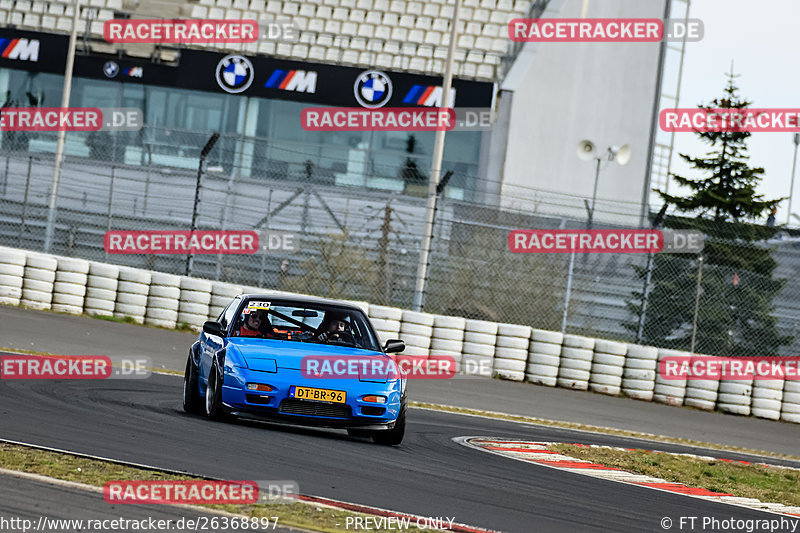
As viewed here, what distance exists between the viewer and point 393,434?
9.72m

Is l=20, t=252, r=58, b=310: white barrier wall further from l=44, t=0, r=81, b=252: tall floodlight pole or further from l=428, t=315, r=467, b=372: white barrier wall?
l=428, t=315, r=467, b=372: white barrier wall

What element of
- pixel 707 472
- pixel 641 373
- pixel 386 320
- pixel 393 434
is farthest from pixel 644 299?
pixel 393 434

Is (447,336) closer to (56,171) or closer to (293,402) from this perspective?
(56,171)

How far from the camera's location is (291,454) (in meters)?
8.17

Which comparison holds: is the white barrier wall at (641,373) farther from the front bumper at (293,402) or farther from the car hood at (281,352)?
the front bumper at (293,402)

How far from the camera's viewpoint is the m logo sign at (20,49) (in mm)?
29844

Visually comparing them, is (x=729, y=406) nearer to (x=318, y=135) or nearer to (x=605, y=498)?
(x=605, y=498)

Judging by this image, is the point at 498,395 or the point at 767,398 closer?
the point at 498,395

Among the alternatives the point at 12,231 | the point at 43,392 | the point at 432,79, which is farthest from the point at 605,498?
the point at 432,79

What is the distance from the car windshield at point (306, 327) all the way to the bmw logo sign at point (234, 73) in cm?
1929

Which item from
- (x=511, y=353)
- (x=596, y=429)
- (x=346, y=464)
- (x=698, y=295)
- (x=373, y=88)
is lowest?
(x=596, y=429)

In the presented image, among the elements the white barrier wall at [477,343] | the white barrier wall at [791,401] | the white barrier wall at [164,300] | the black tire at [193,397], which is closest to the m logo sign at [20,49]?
the white barrier wall at [164,300]

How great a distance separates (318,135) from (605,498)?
74.2ft

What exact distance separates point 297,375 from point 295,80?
20091mm
